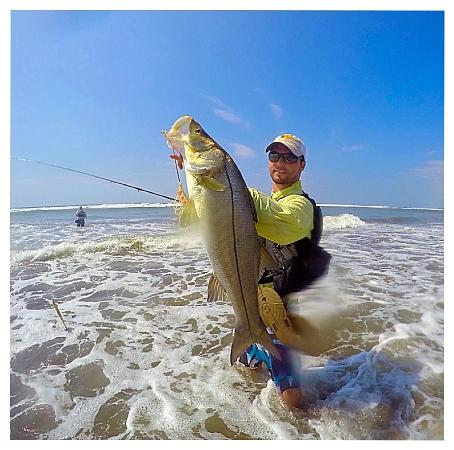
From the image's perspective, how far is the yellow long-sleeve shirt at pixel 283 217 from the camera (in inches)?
86.7

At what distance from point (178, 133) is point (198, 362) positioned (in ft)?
7.61

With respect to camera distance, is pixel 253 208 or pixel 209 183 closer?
pixel 209 183

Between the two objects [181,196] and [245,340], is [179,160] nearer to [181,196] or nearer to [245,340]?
[181,196]

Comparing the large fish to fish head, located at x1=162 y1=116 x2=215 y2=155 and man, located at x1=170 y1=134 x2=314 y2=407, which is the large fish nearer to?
fish head, located at x1=162 y1=116 x2=215 y2=155

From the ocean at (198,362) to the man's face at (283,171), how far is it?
2.71ft

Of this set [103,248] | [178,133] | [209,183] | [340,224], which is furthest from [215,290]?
[340,224]

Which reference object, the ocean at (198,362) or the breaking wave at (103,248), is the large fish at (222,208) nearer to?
the ocean at (198,362)

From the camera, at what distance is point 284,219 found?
2.27 metres

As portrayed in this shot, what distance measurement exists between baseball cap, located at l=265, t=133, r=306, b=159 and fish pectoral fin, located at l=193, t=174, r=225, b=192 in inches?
36.1

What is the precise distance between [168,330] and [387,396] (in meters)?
2.34

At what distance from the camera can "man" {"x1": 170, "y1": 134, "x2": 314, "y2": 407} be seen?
7.36 feet

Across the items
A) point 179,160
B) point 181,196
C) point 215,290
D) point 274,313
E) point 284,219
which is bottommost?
point 274,313
